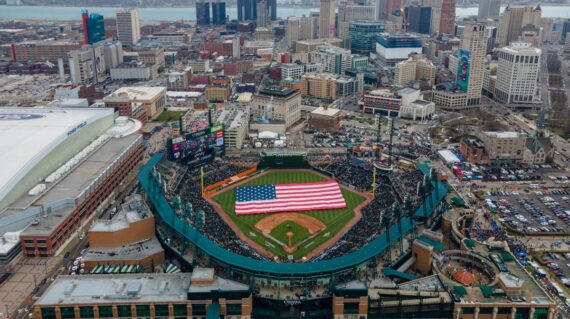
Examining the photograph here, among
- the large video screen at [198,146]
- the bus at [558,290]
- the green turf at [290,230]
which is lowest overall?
the bus at [558,290]

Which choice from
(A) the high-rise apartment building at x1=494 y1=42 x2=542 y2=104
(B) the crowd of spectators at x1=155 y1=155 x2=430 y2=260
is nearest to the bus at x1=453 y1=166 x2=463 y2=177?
(B) the crowd of spectators at x1=155 y1=155 x2=430 y2=260

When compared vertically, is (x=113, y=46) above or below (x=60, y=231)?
above

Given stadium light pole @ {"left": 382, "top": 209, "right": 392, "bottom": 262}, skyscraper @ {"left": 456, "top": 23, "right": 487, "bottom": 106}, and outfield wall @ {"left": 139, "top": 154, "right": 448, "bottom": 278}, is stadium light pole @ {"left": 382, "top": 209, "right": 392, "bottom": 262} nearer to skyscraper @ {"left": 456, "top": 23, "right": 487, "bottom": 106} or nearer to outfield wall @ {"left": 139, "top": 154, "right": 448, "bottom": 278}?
outfield wall @ {"left": 139, "top": 154, "right": 448, "bottom": 278}

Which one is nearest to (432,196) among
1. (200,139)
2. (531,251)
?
(531,251)

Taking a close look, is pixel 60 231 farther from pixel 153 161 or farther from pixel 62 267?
pixel 153 161

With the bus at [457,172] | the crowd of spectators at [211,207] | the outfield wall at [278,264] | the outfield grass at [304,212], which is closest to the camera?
the outfield wall at [278,264]

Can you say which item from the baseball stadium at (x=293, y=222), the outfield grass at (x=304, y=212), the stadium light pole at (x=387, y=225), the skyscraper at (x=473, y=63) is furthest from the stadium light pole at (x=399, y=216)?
the skyscraper at (x=473, y=63)

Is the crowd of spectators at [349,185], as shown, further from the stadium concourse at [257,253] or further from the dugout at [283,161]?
the dugout at [283,161]
